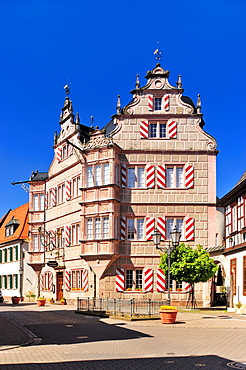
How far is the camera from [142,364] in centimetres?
1230

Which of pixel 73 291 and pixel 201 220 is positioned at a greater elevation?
pixel 201 220

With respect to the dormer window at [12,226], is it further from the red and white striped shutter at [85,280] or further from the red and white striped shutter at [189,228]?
the red and white striped shutter at [189,228]

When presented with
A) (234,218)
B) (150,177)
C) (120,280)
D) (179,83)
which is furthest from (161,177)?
(120,280)

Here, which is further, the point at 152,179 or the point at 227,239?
the point at 152,179

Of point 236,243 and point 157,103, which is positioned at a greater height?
point 157,103

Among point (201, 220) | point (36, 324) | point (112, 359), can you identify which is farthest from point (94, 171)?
point (112, 359)

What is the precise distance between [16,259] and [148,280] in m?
21.2

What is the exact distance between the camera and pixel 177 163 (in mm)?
38906

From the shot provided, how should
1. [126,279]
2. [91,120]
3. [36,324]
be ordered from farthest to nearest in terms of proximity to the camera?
[91,120], [126,279], [36,324]

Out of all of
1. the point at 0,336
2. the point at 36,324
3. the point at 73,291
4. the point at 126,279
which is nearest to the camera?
the point at 0,336

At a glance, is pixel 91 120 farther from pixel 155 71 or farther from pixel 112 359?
pixel 112 359

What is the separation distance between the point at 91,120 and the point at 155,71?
8.33 m

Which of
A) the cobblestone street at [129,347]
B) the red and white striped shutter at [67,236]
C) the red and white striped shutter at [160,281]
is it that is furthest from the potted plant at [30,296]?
the cobblestone street at [129,347]

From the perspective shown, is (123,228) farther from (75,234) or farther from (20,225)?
(20,225)
